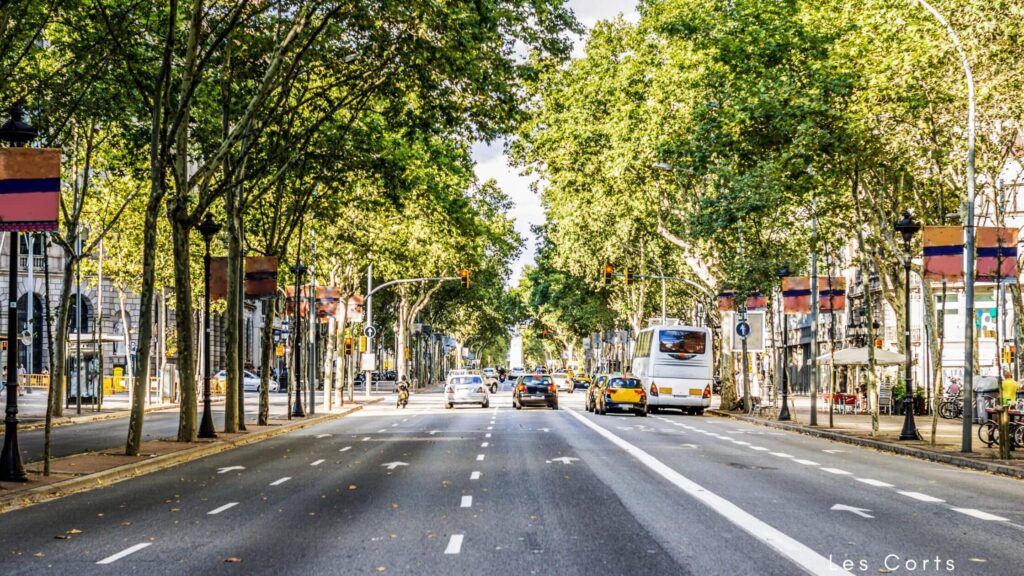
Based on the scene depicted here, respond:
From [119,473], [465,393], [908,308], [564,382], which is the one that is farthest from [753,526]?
[564,382]

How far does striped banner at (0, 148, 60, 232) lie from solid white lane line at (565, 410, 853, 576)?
28.7 feet

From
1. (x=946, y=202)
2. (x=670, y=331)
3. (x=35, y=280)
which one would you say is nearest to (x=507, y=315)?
(x=35, y=280)

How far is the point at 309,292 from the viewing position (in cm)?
4384

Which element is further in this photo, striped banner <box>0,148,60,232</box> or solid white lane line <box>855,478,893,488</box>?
solid white lane line <box>855,478,893,488</box>

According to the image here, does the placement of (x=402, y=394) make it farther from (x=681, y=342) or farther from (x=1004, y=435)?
(x=1004, y=435)

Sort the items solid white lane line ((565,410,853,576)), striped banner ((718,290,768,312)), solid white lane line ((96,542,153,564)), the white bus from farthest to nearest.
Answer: the white bus < striped banner ((718,290,768,312)) < solid white lane line ((96,542,153,564)) < solid white lane line ((565,410,853,576))

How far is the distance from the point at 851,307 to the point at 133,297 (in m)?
39.9

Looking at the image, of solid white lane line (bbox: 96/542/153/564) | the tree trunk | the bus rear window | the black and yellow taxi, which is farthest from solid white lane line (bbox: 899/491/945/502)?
the bus rear window

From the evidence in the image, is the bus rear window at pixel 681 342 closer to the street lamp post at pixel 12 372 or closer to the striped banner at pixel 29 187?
the street lamp post at pixel 12 372

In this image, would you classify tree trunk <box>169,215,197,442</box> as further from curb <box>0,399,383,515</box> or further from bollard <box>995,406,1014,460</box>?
bollard <box>995,406,1014,460</box>

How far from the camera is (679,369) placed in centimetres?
4556

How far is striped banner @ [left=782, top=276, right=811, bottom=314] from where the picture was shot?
34219 millimetres

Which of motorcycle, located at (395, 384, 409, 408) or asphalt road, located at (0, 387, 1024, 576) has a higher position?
asphalt road, located at (0, 387, 1024, 576)

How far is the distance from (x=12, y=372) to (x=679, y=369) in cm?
3322
